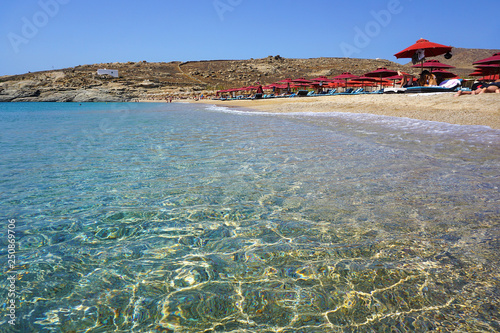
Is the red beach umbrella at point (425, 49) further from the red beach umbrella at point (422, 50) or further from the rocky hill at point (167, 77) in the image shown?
the rocky hill at point (167, 77)

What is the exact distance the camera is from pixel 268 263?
2.46 meters

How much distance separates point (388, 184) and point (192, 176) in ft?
9.43

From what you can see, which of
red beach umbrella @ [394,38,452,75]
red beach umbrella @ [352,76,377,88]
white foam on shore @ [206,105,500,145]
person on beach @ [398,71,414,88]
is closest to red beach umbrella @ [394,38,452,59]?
red beach umbrella @ [394,38,452,75]

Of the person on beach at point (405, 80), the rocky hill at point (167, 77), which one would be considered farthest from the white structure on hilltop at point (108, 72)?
the person on beach at point (405, 80)

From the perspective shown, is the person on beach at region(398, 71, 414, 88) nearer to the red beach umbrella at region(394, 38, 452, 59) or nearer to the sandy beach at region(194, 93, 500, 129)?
the red beach umbrella at region(394, 38, 452, 59)

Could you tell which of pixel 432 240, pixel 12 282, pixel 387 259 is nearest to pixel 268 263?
pixel 387 259

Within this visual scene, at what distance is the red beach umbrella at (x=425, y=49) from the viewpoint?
16.8 meters

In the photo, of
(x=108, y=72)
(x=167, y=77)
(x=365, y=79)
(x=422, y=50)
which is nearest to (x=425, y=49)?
(x=422, y=50)

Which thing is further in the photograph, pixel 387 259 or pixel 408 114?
pixel 408 114

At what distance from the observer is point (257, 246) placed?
8.98ft

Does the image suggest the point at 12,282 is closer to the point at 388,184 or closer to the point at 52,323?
the point at 52,323

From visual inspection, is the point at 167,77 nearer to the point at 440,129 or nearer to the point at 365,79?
the point at 365,79

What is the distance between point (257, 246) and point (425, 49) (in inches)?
757

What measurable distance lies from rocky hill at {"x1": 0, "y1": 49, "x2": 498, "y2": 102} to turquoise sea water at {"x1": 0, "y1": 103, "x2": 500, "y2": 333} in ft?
182
